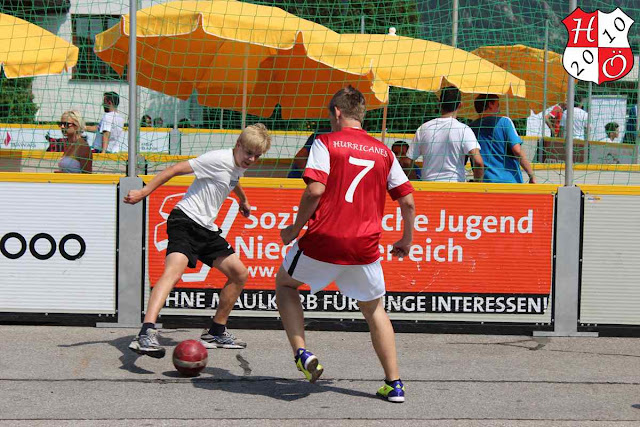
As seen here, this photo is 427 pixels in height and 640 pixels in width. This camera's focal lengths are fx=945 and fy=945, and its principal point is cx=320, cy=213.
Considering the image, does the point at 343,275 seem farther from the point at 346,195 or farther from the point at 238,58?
the point at 238,58

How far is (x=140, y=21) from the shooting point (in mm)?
8594

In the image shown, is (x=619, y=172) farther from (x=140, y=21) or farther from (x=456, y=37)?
(x=140, y=21)

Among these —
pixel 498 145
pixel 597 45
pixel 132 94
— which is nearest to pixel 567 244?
pixel 498 145

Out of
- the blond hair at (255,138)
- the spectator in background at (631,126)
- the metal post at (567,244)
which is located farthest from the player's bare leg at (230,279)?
the spectator in background at (631,126)

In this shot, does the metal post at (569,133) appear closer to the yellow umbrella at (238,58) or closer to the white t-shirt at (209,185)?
the yellow umbrella at (238,58)

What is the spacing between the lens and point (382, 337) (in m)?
5.54

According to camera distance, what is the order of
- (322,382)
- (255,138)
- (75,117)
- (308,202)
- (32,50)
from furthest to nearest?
(32,50)
(75,117)
(255,138)
(322,382)
(308,202)

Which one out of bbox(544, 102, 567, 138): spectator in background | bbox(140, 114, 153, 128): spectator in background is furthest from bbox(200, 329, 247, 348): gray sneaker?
bbox(140, 114, 153, 128): spectator in background

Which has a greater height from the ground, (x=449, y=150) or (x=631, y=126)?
(x=631, y=126)

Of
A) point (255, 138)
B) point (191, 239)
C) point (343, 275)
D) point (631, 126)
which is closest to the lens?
point (343, 275)

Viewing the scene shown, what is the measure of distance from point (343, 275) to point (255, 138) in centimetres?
128

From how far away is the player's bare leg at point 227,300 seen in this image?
6668mm

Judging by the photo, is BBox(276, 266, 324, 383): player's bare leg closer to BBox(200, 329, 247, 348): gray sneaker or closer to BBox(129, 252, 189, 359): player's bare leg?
BBox(129, 252, 189, 359): player's bare leg

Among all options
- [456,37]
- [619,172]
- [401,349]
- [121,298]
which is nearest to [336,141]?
[401,349]
